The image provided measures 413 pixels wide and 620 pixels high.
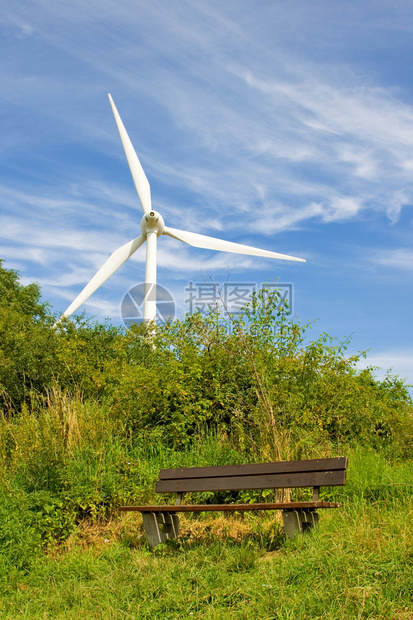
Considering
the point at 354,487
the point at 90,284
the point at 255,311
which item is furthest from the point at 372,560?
the point at 90,284

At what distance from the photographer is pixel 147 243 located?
19797mm

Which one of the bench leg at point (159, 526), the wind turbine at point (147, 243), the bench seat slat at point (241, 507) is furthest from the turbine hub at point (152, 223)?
the bench leg at point (159, 526)

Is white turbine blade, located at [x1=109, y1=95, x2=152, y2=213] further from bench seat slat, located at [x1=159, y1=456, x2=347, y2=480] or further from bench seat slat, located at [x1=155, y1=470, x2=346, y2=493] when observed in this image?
bench seat slat, located at [x1=155, y1=470, x2=346, y2=493]

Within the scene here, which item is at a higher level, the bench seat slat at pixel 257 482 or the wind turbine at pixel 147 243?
the wind turbine at pixel 147 243

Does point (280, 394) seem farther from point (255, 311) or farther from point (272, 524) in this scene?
point (272, 524)

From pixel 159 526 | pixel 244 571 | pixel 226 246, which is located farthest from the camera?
pixel 226 246

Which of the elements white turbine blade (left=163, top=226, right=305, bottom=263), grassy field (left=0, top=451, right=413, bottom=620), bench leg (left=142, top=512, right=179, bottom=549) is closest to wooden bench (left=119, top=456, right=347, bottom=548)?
bench leg (left=142, top=512, right=179, bottom=549)

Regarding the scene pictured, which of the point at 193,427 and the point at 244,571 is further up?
the point at 193,427

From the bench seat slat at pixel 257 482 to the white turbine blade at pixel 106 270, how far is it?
48.1 ft

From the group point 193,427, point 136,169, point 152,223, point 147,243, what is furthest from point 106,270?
point 193,427

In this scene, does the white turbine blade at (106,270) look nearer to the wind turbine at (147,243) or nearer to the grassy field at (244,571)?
the wind turbine at (147,243)

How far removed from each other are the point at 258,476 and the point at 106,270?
15742 mm

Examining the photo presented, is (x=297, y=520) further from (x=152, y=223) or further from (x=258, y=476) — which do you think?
(x=152, y=223)

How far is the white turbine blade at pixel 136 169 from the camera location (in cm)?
2038
